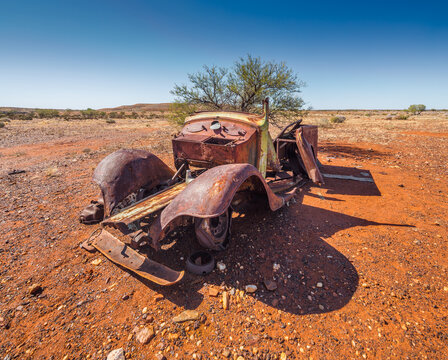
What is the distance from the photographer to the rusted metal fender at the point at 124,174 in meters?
3.22

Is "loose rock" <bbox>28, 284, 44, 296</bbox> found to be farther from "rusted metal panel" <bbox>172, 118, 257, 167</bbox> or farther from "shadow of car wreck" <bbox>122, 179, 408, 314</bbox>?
"rusted metal panel" <bbox>172, 118, 257, 167</bbox>

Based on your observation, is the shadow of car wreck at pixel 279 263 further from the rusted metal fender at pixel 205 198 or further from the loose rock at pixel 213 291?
the rusted metal fender at pixel 205 198

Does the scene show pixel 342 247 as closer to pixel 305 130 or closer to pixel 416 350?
pixel 416 350

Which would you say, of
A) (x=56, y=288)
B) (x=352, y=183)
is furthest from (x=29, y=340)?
(x=352, y=183)

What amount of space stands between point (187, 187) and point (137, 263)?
1.12 metres

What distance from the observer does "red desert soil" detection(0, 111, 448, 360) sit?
192 centimetres

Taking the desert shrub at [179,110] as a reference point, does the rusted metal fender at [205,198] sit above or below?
below

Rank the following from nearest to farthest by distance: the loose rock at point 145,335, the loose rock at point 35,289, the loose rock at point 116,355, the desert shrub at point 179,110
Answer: the loose rock at point 116,355 → the loose rock at point 145,335 → the loose rock at point 35,289 → the desert shrub at point 179,110

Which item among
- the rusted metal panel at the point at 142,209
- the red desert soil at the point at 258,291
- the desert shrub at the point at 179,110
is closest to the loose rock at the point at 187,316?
the red desert soil at the point at 258,291

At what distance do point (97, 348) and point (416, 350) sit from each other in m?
2.85

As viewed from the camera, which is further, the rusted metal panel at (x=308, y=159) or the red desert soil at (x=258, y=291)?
the rusted metal panel at (x=308, y=159)

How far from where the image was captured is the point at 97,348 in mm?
1918

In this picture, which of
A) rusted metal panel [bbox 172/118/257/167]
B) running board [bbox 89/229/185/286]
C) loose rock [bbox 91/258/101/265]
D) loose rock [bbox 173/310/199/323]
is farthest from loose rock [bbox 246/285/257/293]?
loose rock [bbox 91/258/101/265]

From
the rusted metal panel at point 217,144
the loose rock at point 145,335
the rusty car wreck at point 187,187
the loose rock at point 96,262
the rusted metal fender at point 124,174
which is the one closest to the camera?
the loose rock at point 145,335
